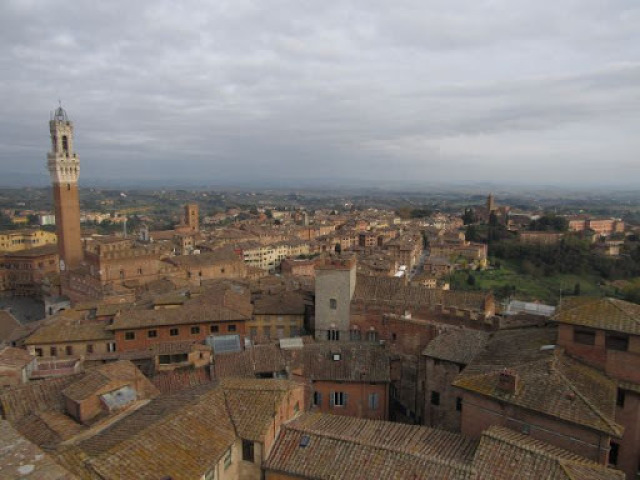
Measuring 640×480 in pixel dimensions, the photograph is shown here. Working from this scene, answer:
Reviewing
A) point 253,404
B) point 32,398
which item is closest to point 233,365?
point 253,404

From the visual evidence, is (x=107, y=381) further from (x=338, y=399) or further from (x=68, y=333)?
(x=68, y=333)

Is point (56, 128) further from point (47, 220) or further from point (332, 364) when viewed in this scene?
point (47, 220)

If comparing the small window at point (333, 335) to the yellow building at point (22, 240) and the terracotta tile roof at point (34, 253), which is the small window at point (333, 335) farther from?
the yellow building at point (22, 240)

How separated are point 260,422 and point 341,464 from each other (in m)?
2.61

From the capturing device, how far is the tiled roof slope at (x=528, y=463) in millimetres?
11734

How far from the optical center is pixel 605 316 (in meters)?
16.0

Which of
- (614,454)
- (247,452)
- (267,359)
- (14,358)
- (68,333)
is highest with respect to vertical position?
(247,452)

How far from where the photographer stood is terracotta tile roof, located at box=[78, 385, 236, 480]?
10.8 m

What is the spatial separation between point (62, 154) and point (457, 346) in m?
55.6

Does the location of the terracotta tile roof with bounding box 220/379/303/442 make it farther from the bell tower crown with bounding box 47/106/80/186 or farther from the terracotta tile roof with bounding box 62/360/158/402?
the bell tower crown with bounding box 47/106/80/186

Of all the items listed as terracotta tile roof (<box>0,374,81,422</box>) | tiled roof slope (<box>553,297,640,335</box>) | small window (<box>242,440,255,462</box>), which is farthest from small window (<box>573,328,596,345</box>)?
terracotta tile roof (<box>0,374,81,422</box>)

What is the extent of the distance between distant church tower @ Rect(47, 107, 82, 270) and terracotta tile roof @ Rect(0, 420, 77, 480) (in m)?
55.2

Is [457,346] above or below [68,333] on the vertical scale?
above

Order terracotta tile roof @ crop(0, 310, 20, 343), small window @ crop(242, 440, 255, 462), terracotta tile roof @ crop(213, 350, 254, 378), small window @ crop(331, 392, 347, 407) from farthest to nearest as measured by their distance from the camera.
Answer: terracotta tile roof @ crop(0, 310, 20, 343), terracotta tile roof @ crop(213, 350, 254, 378), small window @ crop(331, 392, 347, 407), small window @ crop(242, 440, 255, 462)
